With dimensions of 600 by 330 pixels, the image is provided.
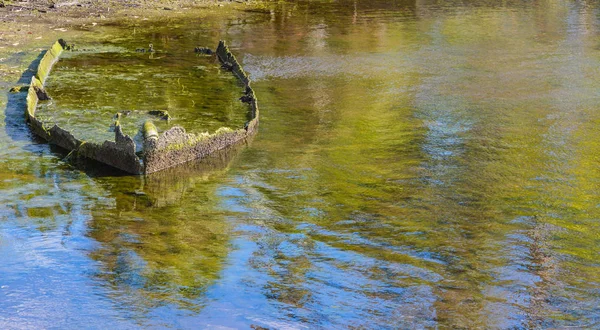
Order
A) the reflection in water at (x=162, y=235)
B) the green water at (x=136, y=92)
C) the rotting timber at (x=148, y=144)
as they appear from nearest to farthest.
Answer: the reflection in water at (x=162, y=235)
the rotting timber at (x=148, y=144)
the green water at (x=136, y=92)

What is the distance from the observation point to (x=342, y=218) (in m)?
13.1

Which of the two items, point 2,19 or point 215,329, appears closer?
point 215,329

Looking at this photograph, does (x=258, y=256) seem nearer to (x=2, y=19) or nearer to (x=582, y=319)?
(x=582, y=319)

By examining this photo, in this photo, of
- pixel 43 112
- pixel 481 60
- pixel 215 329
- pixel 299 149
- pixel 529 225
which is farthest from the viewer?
pixel 481 60

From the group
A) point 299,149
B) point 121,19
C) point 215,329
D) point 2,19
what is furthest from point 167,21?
point 215,329

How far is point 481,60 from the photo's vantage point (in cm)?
2666

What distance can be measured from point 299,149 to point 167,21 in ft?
62.3

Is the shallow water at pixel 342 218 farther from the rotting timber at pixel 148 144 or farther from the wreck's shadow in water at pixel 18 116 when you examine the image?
the rotting timber at pixel 148 144

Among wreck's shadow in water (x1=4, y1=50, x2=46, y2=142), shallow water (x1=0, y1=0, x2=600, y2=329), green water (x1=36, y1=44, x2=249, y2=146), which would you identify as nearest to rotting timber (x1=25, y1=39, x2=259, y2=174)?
wreck's shadow in water (x1=4, y1=50, x2=46, y2=142)

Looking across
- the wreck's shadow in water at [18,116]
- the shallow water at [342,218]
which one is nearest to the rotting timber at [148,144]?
the wreck's shadow in water at [18,116]

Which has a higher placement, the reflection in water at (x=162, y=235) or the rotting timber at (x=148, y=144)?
the rotting timber at (x=148, y=144)

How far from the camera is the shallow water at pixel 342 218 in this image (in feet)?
33.0

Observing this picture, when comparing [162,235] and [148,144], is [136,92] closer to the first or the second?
[148,144]

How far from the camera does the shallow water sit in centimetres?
1007
